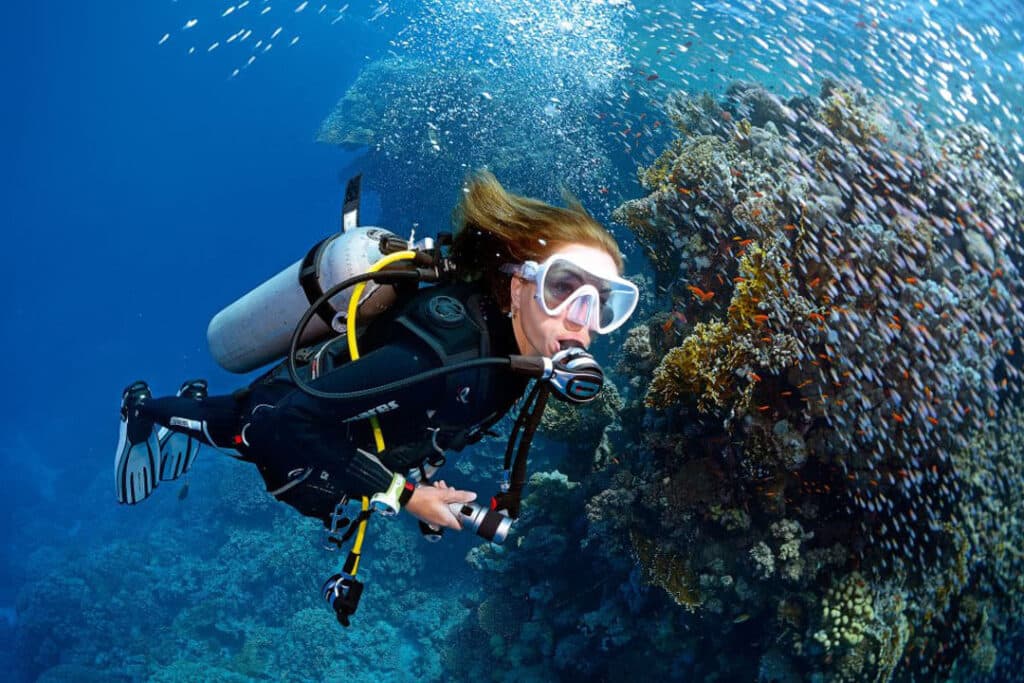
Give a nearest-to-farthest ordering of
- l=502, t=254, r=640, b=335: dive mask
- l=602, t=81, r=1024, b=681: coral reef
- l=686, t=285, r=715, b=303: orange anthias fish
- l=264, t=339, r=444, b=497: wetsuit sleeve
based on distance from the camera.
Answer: l=264, t=339, r=444, b=497: wetsuit sleeve → l=502, t=254, r=640, b=335: dive mask → l=602, t=81, r=1024, b=681: coral reef → l=686, t=285, r=715, b=303: orange anthias fish

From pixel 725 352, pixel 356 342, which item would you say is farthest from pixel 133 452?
pixel 725 352

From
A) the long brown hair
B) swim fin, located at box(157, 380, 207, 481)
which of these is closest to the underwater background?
the long brown hair

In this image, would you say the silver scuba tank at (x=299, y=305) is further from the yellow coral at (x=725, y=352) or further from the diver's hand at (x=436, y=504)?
the yellow coral at (x=725, y=352)

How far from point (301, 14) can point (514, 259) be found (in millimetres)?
92458

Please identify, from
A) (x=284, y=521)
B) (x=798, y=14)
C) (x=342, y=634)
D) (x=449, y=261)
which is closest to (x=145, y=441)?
(x=449, y=261)

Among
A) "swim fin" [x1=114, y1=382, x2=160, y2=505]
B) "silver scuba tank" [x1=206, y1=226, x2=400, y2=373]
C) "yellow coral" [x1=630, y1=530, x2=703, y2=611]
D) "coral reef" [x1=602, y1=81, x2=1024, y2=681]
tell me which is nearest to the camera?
"silver scuba tank" [x1=206, y1=226, x2=400, y2=373]

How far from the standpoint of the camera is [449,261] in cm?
248

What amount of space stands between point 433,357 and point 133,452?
3.52 meters

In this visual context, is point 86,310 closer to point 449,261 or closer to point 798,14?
point 798,14

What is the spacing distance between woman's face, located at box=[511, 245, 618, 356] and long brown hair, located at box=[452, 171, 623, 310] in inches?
2.0

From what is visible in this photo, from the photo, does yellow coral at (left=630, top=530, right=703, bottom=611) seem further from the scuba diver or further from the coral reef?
the scuba diver

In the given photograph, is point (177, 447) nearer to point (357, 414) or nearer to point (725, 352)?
point (357, 414)

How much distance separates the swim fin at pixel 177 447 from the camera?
4.35m

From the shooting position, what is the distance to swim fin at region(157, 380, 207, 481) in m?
4.35
